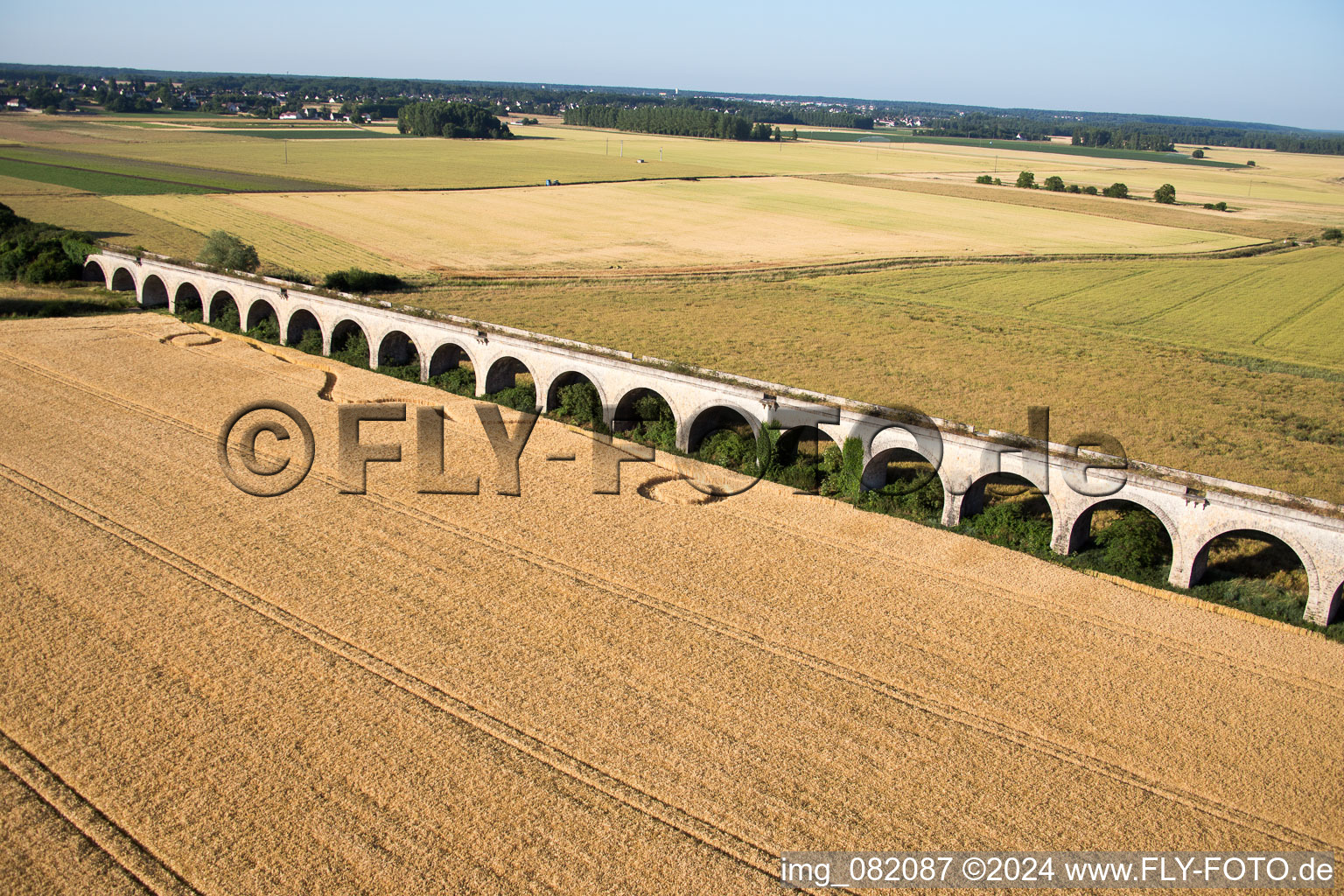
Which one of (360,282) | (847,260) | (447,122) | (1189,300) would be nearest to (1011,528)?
(360,282)

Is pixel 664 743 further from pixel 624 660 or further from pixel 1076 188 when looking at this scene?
pixel 1076 188

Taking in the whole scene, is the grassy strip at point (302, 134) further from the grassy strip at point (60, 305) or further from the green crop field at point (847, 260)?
the grassy strip at point (60, 305)

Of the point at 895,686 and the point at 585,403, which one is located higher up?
the point at 585,403

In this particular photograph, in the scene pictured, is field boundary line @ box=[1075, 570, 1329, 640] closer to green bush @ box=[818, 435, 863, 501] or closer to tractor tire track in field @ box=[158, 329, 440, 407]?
green bush @ box=[818, 435, 863, 501]

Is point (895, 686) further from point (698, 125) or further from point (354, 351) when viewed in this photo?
point (698, 125)

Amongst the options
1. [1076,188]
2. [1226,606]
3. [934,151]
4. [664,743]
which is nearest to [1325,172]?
[934,151]

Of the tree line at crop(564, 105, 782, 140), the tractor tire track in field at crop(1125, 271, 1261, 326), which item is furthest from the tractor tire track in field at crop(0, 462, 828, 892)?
the tree line at crop(564, 105, 782, 140)

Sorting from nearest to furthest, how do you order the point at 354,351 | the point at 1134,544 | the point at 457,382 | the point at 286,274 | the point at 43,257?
1. the point at 1134,544
2. the point at 457,382
3. the point at 354,351
4. the point at 43,257
5. the point at 286,274
